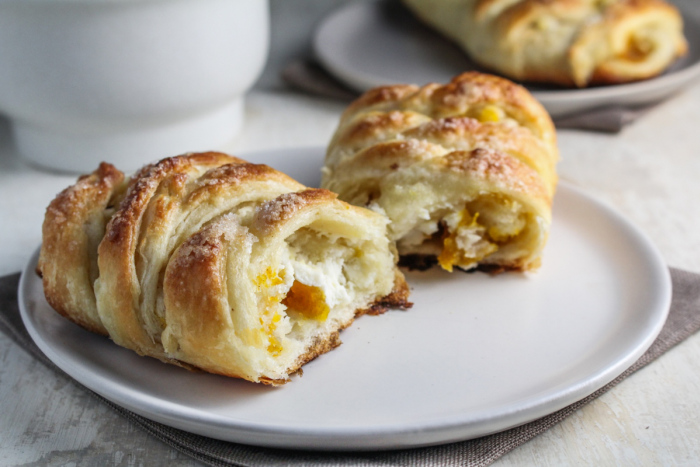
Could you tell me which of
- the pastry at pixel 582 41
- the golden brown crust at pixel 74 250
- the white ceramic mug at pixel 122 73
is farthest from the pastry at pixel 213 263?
the pastry at pixel 582 41

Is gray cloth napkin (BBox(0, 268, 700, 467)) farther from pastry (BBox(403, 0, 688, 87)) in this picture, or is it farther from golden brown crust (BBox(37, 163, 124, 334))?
pastry (BBox(403, 0, 688, 87))

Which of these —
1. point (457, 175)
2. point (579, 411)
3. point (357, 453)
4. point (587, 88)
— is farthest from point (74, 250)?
point (587, 88)

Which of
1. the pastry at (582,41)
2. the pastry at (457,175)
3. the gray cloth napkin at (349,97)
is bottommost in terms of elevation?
the gray cloth napkin at (349,97)

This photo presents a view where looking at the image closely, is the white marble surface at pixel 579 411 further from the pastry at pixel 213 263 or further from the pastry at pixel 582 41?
the pastry at pixel 582 41

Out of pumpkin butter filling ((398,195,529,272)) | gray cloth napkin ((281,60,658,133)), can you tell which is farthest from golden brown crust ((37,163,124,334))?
gray cloth napkin ((281,60,658,133))

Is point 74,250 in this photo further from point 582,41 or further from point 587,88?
point 587,88
